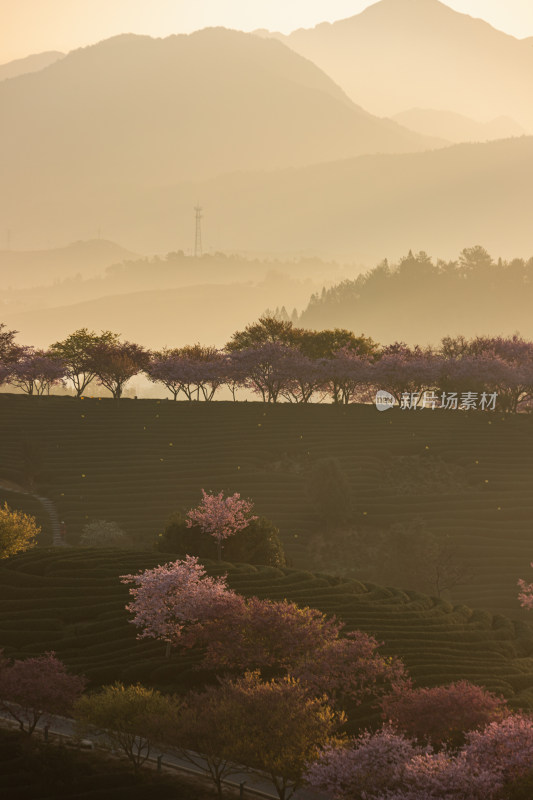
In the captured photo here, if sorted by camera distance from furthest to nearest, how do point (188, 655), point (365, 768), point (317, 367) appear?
point (317, 367)
point (188, 655)
point (365, 768)

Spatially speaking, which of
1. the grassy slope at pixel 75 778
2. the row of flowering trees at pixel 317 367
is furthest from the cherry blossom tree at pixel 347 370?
the grassy slope at pixel 75 778

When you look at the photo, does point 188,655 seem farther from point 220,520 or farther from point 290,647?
point 220,520

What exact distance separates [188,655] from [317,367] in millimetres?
89345

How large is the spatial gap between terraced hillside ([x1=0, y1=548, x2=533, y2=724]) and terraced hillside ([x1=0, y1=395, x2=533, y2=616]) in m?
17.3

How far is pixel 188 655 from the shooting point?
48938mm

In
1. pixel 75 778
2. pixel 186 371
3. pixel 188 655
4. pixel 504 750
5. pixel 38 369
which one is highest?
pixel 186 371

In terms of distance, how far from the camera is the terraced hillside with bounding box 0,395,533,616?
297 feet

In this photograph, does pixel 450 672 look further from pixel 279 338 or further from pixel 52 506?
pixel 279 338

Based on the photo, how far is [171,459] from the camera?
347ft

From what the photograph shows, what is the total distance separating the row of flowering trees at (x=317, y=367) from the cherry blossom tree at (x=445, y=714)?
91.7m

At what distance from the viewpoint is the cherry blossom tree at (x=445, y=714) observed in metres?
36.6

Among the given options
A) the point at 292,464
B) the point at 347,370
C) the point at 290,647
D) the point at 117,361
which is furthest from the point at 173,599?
the point at 347,370

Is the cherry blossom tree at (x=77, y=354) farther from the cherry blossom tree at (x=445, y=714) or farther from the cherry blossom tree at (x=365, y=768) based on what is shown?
the cherry blossom tree at (x=365, y=768)

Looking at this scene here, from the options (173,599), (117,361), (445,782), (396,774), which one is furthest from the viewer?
(117,361)
